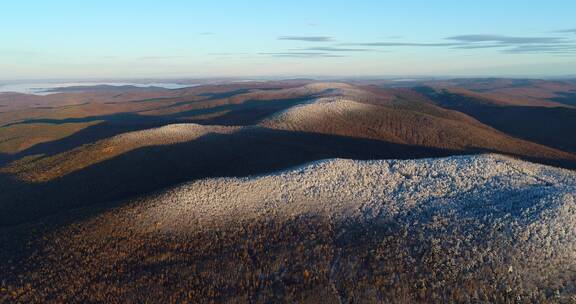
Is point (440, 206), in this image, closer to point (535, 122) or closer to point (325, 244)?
point (325, 244)

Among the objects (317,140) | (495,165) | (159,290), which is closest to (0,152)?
(317,140)

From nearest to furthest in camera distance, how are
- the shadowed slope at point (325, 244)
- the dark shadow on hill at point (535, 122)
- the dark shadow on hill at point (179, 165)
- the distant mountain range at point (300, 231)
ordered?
the shadowed slope at point (325, 244)
the distant mountain range at point (300, 231)
the dark shadow on hill at point (179, 165)
the dark shadow on hill at point (535, 122)

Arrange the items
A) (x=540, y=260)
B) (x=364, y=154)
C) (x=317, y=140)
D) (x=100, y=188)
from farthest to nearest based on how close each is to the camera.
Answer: (x=317, y=140), (x=364, y=154), (x=100, y=188), (x=540, y=260)

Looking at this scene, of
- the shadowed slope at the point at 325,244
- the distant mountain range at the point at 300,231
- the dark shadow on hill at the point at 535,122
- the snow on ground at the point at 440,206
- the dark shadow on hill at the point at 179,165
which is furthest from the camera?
the dark shadow on hill at the point at 535,122

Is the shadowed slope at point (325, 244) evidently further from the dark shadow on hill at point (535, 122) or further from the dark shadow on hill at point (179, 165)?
the dark shadow on hill at point (535, 122)

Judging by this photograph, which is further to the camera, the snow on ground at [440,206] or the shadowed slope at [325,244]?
the snow on ground at [440,206]

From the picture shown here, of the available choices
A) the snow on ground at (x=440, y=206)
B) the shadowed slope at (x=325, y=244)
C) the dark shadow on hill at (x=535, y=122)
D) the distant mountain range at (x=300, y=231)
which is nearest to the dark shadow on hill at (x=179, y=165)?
the distant mountain range at (x=300, y=231)

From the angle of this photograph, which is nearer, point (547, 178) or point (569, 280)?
point (569, 280)

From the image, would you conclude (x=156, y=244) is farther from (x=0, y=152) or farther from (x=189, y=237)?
(x=0, y=152)
